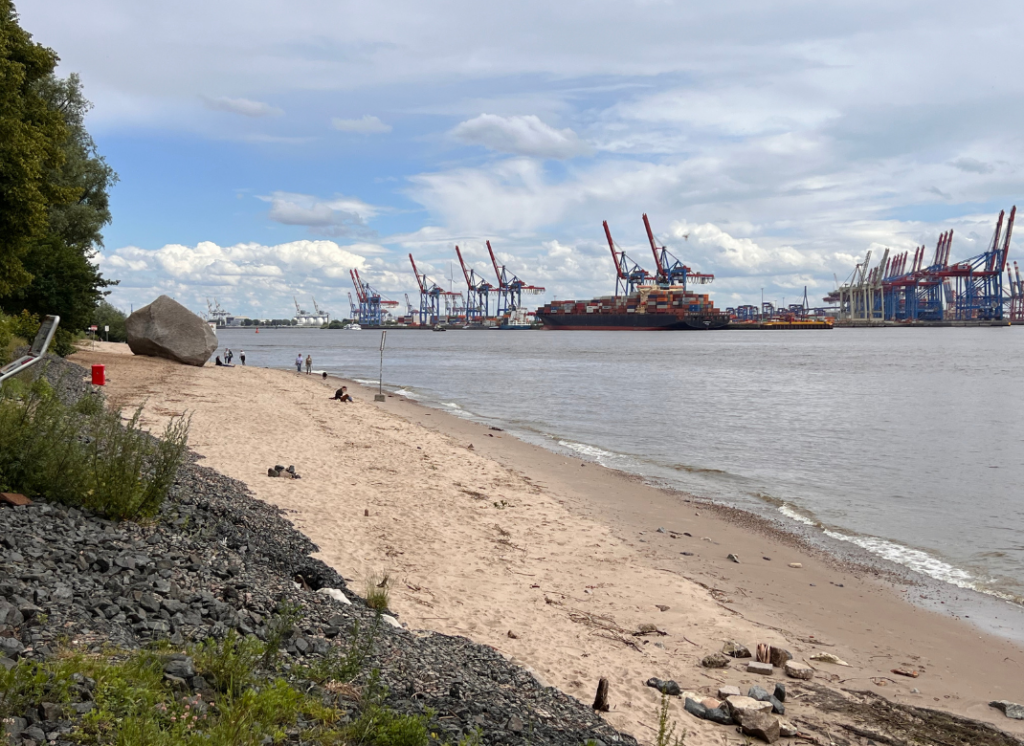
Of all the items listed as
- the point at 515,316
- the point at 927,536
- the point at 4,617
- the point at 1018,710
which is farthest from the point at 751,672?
the point at 515,316

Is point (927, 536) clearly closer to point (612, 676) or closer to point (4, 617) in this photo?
point (612, 676)

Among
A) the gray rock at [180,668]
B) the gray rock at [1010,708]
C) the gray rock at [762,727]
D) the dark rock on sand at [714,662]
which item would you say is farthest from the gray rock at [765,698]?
the gray rock at [180,668]

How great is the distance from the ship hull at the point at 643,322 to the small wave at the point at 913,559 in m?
140

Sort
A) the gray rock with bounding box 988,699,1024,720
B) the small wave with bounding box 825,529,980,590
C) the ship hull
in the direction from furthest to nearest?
the ship hull, the small wave with bounding box 825,529,980,590, the gray rock with bounding box 988,699,1024,720

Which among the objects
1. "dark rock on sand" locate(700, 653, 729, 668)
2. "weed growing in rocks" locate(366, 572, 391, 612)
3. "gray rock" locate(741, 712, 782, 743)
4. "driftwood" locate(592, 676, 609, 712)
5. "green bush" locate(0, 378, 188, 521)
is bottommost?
"dark rock on sand" locate(700, 653, 729, 668)

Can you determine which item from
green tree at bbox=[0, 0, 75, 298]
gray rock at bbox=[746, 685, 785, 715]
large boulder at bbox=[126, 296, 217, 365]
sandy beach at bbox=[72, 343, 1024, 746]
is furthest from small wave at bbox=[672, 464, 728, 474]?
large boulder at bbox=[126, 296, 217, 365]

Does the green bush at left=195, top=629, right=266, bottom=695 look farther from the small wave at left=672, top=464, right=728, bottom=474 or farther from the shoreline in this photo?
the small wave at left=672, top=464, right=728, bottom=474

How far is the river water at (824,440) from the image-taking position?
521 inches

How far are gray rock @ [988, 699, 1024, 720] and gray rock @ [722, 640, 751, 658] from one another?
6.29ft

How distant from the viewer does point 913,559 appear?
11.6 metres

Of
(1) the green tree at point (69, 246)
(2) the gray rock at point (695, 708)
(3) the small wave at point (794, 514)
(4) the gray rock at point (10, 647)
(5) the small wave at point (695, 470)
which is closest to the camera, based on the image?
(4) the gray rock at point (10, 647)

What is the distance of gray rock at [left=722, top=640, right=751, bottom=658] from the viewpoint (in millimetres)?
6816

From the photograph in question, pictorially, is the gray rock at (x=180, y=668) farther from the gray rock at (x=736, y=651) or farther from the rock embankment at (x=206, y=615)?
the gray rock at (x=736, y=651)

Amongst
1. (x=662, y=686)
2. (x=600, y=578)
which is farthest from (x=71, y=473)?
(x=600, y=578)
